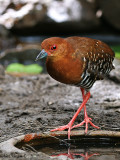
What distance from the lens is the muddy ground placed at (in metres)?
4.21

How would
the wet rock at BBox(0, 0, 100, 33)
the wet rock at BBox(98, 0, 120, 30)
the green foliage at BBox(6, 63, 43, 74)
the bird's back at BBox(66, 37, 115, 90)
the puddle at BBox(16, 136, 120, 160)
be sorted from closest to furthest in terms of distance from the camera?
the puddle at BBox(16, 136, 120, 160)
the bird's back at BBox(66, 37, 115, 90)
the green foliage at BBox(6, 63, 43, 74)
the wet rock at BBox(0, 0, 100, 33)
the wet rock at BBox(98, 0, 120, 30)

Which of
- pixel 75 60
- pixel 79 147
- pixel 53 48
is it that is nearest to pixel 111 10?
pixel 75 60

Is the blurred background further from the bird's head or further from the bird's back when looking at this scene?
the bird's head

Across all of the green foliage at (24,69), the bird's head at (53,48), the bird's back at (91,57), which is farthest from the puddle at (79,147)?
the green foliage at (24,69)

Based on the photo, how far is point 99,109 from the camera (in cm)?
501

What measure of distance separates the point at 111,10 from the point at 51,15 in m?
2.14

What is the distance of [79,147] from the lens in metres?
3.89

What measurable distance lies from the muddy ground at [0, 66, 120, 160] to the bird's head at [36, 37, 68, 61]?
979 mm

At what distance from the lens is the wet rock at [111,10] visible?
37.7 feet

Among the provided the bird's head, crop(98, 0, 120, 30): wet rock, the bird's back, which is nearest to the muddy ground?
the bird's back

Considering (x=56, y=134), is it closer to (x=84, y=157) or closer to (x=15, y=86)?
(x=84, y=157)

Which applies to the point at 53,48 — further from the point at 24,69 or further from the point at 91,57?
the point at 24,69

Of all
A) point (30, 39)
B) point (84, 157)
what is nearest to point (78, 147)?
point (84, 157)

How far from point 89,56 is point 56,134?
3.48ft
